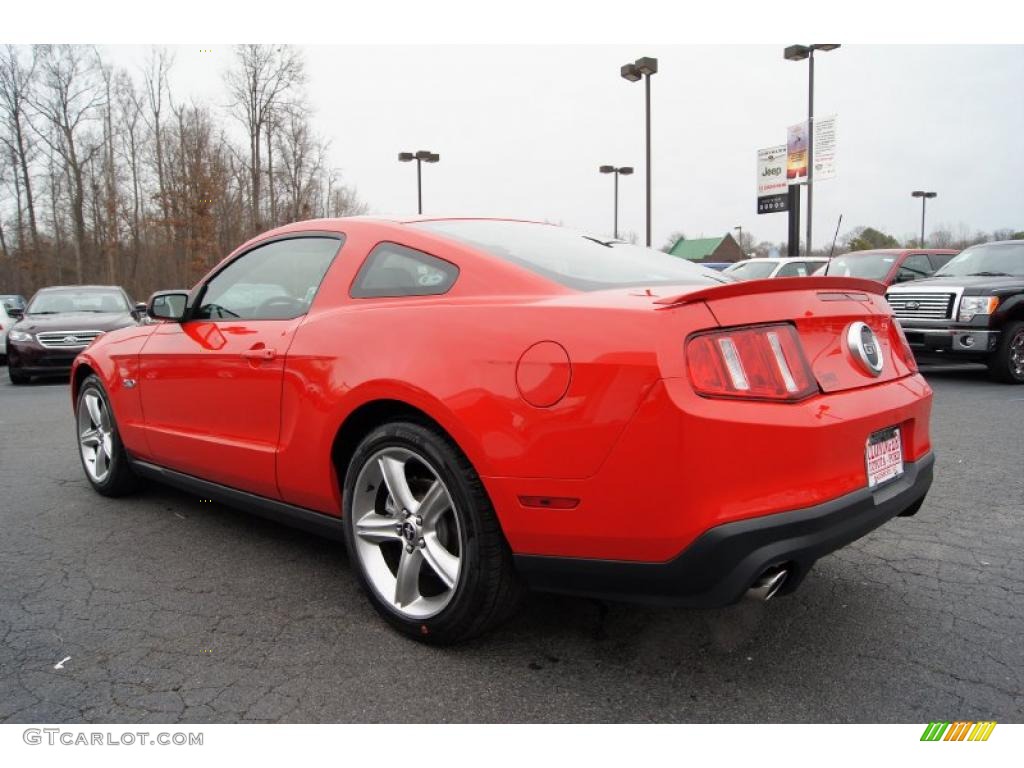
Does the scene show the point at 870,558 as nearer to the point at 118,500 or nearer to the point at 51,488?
the point at 118,500

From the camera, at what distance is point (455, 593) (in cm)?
247

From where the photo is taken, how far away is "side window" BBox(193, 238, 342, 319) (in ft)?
10.8

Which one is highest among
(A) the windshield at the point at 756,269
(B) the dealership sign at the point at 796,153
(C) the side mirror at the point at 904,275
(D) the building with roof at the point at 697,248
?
(B) the dealership sign at the point at 796,153

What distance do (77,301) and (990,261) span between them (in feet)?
45.9

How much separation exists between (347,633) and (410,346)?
1.05 m

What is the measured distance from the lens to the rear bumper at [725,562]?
203 cm

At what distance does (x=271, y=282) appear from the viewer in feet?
11.6

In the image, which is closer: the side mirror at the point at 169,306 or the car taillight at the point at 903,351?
the car taillight at the point at 903,351

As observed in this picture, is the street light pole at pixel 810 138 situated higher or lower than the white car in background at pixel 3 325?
higher

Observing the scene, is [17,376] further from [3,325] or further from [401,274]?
[401,274]

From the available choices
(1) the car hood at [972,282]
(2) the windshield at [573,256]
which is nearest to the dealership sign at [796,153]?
(1) the car hood at [972,282]

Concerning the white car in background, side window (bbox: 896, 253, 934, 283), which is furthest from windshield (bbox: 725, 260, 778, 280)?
the white car in background

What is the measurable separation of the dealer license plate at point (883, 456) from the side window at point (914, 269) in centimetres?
1126

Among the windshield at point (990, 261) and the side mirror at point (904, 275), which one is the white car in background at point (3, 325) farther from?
the windshield at point (990, 261)
